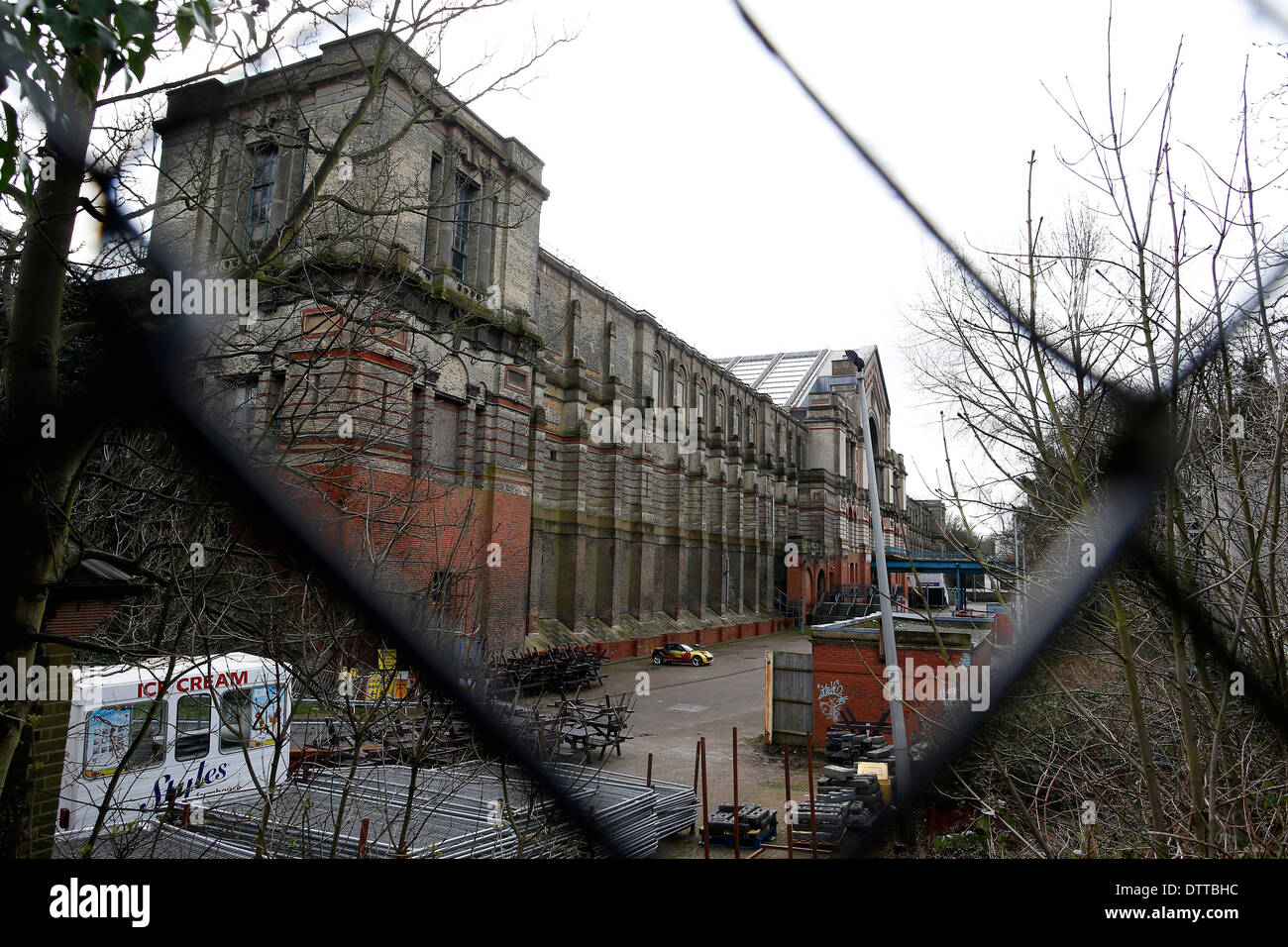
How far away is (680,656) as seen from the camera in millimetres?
29688

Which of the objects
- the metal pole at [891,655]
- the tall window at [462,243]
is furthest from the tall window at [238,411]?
the tall window at [462,243]

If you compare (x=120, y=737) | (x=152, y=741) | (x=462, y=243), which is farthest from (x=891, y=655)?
(x=462, y=243)

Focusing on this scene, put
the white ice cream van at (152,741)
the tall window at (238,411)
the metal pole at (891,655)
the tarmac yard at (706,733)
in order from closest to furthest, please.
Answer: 1. the tall window at (238,411)
2. the white ice cream van at (152,741)
3. the metal pole at (891,655)
4. the tarmac yard at (706,733)

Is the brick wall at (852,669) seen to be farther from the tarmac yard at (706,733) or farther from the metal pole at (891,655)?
the metal pole at (891,655)

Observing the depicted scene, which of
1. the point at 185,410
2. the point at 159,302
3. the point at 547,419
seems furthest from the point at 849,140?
the point at 547,419

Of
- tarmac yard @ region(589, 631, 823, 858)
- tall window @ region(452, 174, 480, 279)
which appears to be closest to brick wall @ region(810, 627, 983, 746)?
tarmac yard @ region(589, 631, 823, 858)

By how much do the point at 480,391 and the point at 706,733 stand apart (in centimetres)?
1156

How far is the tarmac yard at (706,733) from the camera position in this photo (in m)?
12.4

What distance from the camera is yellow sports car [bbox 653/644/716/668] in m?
29.6

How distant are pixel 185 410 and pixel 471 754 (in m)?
3.17

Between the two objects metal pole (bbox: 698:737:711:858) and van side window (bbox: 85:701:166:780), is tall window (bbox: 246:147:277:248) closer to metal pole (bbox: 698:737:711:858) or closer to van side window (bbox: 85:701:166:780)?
van side window (bbox: 85:701:166:780)

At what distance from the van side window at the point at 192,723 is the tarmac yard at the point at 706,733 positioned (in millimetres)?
5917

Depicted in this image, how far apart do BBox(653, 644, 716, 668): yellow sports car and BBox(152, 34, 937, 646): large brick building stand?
2387mm
